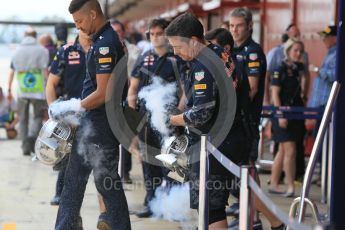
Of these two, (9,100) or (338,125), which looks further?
(9,100)

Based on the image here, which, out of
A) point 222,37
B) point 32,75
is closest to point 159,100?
point 222,37

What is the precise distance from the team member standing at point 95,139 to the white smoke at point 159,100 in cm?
48

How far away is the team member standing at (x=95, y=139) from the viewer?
21.1 ft

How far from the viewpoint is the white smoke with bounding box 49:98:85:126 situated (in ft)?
21.6

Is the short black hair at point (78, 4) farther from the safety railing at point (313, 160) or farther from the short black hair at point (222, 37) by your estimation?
the safety railing at point (313, 160)

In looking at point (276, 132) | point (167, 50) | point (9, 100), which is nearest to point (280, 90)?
point (276, 132)

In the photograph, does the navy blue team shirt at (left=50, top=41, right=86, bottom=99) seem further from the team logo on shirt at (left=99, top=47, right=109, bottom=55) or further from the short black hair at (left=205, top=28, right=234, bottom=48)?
the team logo on shirt at (left=99, top=47, right=109, bottom=55)

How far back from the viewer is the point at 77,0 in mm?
6555

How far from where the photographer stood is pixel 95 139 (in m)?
6.58

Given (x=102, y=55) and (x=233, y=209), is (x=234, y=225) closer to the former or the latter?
(x=233, y=209)

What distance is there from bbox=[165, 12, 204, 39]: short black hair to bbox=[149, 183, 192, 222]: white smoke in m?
2.79

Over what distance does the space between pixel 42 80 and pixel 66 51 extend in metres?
5.48

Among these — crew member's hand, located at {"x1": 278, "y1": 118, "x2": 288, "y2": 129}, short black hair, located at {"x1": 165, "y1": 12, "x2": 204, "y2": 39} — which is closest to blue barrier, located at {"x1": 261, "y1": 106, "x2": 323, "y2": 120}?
crew member's hand, located at {"x1": 278, "y1": 118, "x2": 288, "y2": 129}

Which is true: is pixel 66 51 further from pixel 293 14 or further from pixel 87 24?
pixel 293 14
